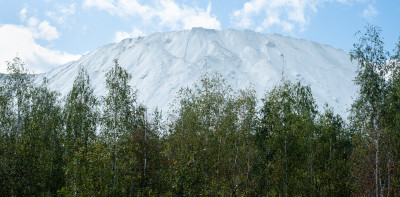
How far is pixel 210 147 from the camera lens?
2117cm

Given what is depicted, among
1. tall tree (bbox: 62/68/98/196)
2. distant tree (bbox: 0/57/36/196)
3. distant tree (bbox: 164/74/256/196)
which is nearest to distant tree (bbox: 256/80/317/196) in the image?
distant tree (bbox: 164/74/256/196)

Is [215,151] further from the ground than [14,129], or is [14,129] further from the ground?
[14,129]

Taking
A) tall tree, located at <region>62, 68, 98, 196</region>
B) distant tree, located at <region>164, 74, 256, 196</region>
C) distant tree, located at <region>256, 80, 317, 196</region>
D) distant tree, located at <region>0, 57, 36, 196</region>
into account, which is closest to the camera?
tall tree, located at <region>62, 68, 98, 196</region>

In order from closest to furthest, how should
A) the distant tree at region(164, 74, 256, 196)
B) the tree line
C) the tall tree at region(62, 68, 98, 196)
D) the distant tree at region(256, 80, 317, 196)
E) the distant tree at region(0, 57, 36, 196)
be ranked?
the tall tree at region(62, 68, 98, 196) < the distant tree at region(164, 74, 256, 196) < the tree line < the distant tree at region(0, 57, 36, 196) < the distant tree at region(256, 80, 317, 196)

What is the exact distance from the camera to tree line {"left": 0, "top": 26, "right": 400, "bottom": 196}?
18.8m

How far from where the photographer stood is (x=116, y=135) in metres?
25.6

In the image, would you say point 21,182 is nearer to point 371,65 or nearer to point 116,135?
point 116,135

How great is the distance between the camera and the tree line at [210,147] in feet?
61.8

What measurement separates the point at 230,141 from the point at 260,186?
19.8ft

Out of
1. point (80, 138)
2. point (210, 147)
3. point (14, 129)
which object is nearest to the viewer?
point (210, 147)

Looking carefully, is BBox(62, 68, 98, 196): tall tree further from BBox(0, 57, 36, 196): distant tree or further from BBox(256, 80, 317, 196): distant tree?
BBox(256, 80, 317, 196): distant tree

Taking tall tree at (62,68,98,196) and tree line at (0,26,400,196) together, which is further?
tree line at (0,26,400,196)

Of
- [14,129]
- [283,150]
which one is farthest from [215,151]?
[14,129]

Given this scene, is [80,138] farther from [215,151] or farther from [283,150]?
[283,150]
